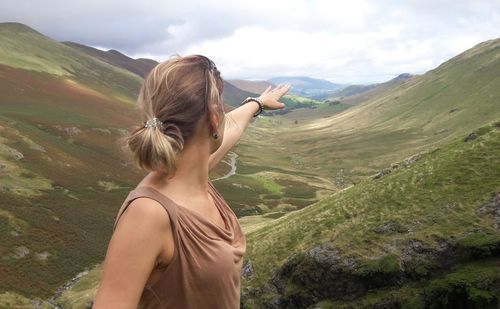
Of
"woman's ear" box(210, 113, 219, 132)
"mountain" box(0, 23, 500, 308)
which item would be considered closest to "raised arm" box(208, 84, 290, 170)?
"mountain" box(0, 23, 500, 308)

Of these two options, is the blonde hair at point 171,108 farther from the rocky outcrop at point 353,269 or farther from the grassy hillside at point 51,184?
the grassy hillside at point 51,184

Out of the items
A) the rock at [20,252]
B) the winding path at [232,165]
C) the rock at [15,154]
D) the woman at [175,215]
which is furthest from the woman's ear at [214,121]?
the winding path at [232,165]

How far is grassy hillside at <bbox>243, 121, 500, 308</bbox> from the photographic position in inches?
1016

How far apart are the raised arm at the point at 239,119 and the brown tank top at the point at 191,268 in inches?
93.1

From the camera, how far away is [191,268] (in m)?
4.36

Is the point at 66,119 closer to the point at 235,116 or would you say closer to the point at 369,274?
the point at 369,274

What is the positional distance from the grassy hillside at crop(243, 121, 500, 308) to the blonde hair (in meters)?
21.3

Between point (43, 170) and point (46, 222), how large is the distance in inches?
1082

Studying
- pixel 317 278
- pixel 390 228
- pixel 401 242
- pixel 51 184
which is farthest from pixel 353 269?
pixel 51 184

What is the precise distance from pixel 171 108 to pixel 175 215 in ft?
3.63

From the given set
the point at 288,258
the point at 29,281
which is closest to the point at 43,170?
the point at 29,281

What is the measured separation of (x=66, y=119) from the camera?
473ft

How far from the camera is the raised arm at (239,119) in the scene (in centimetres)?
732

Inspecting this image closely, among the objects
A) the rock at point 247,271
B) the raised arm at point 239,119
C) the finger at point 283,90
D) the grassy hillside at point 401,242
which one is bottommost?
the rock at point 247,271
